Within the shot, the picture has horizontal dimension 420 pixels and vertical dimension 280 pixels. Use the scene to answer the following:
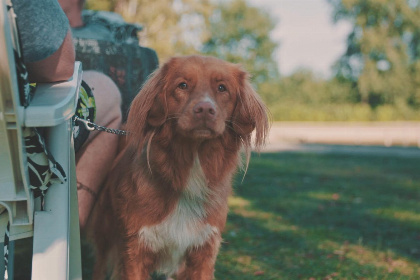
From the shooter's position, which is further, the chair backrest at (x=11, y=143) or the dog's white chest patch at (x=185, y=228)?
the dog's white chest patch at (x=185, y=228)

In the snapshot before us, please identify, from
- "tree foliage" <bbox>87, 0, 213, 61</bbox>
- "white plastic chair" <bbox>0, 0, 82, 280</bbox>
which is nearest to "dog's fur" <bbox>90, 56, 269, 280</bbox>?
"white plastic chair" <bbox>0, 0, 82, 280</bbox>

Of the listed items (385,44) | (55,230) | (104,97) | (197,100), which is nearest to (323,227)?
(104,97)

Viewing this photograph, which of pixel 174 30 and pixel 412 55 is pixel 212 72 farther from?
pixel 412 55

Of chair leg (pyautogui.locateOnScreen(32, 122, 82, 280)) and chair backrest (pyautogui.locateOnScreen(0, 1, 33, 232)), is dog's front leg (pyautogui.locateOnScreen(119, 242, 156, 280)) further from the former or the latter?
chair backrest (pyautogui.locateOnScreen(0, 1, 33, 232))

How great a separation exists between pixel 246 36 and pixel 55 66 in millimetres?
55908

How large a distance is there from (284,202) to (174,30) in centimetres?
1795

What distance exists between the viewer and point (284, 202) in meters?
6.77

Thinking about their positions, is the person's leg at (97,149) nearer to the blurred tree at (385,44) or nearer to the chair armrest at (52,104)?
the chair armrest at (52,104)

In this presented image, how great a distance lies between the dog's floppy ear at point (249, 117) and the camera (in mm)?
2758

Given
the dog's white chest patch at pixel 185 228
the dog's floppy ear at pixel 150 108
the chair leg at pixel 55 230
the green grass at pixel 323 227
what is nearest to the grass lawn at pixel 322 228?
the green grass at pixel 323 227

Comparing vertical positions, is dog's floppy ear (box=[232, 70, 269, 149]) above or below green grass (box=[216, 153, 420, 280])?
above

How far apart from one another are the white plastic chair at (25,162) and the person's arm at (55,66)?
31 mm

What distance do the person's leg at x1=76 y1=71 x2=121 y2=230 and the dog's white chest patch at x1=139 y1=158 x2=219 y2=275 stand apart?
560 mm

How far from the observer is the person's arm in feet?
5.69
